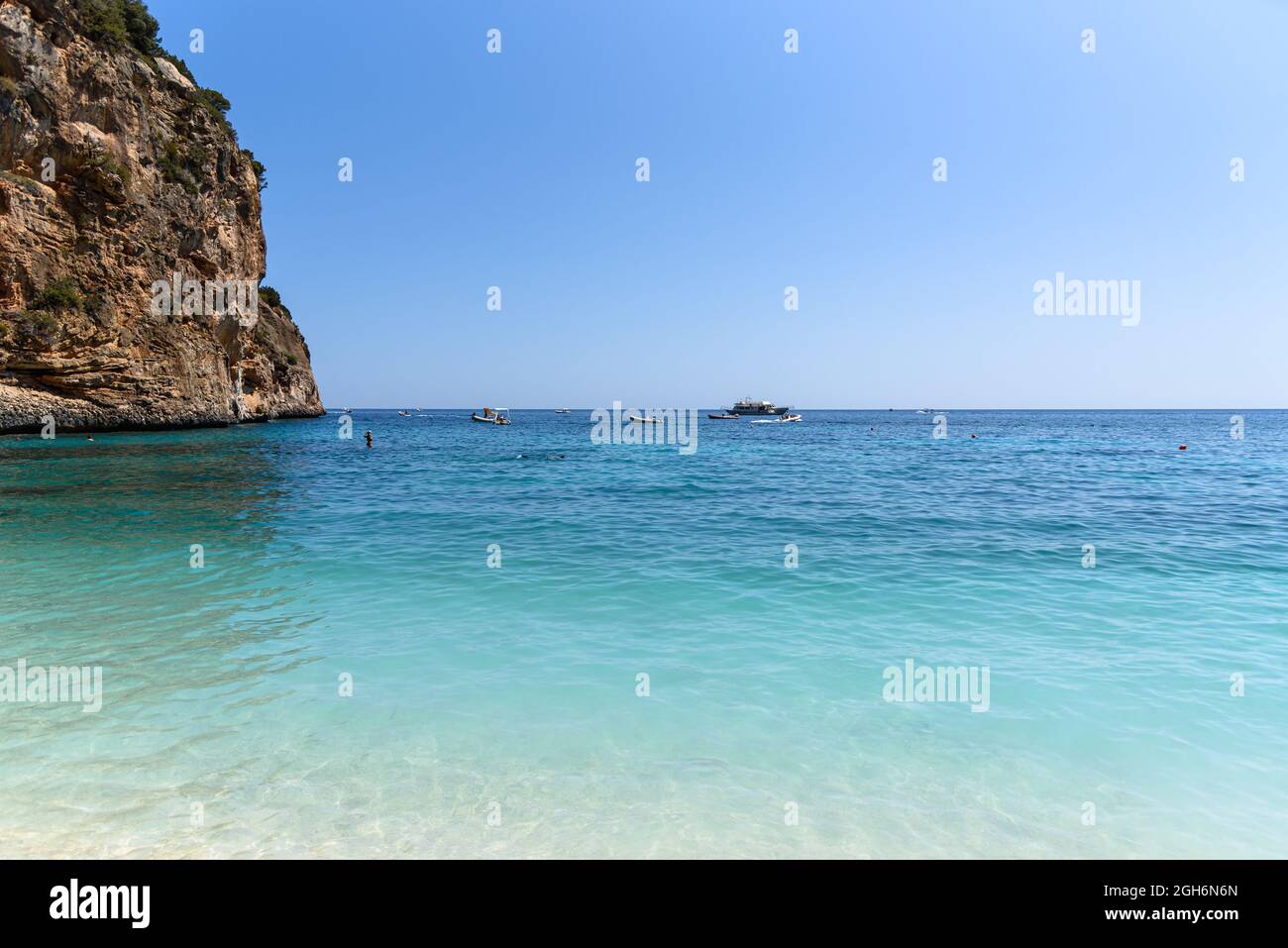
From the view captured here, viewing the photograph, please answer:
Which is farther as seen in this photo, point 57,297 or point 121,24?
point 121,24

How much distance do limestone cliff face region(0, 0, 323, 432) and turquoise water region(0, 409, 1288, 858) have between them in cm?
3127

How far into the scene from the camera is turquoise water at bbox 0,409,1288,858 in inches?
181

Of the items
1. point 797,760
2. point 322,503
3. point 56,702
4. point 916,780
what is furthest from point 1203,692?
point 322,503

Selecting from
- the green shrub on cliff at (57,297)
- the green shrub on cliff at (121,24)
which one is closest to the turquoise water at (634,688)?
the green shrub on cliff at (57,297)

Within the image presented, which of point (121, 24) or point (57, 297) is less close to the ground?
point (121, 24)

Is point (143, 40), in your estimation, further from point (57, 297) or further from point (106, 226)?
point (57, 297)

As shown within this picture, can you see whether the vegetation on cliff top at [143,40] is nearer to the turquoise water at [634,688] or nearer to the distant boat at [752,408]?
the turquoise water at [634,688]

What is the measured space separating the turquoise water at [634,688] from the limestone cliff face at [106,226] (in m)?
31.3

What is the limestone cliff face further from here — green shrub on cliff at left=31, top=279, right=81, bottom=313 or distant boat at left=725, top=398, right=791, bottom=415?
distant boat at left=725, top=398, right=791, bottom=415

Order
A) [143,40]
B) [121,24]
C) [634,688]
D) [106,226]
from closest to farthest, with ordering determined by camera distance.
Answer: [634,688], [106,226], [121,24], [143,40]

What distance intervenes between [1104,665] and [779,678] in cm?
382

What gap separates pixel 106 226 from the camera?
41969mm

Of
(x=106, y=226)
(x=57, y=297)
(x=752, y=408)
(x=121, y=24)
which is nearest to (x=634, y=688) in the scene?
(x=57, y=297)

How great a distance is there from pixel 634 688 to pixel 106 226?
51858 millimetres
